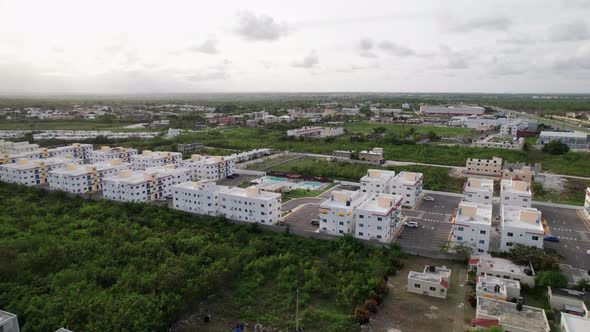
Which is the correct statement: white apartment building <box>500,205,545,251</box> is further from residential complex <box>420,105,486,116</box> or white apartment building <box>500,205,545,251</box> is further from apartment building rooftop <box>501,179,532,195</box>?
residential complex <box>420,105,486,116</box>

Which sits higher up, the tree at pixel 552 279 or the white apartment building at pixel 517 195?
the white apartment building at pixel 517 195

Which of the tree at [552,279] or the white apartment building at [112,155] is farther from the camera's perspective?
the white apartment building at [112,155]

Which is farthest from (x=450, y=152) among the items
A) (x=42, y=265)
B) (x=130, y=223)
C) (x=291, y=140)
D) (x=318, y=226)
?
(x=42, y=265)

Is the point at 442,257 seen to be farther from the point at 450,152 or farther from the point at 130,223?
the point at 450,152

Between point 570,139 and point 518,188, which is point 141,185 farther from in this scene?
A: point 570,139

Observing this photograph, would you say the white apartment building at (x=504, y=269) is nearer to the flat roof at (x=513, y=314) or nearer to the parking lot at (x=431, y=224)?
the flat roof at (x=513, y=314)

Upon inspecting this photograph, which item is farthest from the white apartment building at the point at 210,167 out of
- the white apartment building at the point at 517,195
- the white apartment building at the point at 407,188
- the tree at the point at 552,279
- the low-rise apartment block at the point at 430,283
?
the tree at the point at 552,279
